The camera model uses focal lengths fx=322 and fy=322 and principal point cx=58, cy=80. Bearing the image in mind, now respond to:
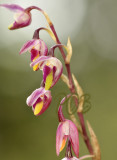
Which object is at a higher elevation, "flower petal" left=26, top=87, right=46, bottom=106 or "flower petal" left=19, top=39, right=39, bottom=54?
"flower petal" left=19, top=39, right=39, bottom=54

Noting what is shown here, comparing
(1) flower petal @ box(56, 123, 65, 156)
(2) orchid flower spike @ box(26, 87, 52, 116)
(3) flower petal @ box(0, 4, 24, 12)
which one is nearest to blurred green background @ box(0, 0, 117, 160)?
(1) flower petal @ box(56, 123, 65, 156)

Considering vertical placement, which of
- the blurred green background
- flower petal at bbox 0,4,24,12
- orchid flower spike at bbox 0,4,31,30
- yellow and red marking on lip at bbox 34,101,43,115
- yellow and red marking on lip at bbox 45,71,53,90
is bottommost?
yellow and red marking on lip at bbox 34,101,43,115

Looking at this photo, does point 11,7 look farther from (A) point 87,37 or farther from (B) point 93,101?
(A) point 87,37

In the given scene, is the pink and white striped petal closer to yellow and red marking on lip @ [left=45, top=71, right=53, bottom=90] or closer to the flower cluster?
the flower cluster

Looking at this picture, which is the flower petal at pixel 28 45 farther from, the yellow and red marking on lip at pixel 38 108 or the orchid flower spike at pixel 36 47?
the yellow and red marking on lip at pixel 38 108

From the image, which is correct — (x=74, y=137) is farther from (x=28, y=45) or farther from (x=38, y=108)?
(x=28, y=45)

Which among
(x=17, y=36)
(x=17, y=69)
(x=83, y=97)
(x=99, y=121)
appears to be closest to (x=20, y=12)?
(x=83, y=97)
